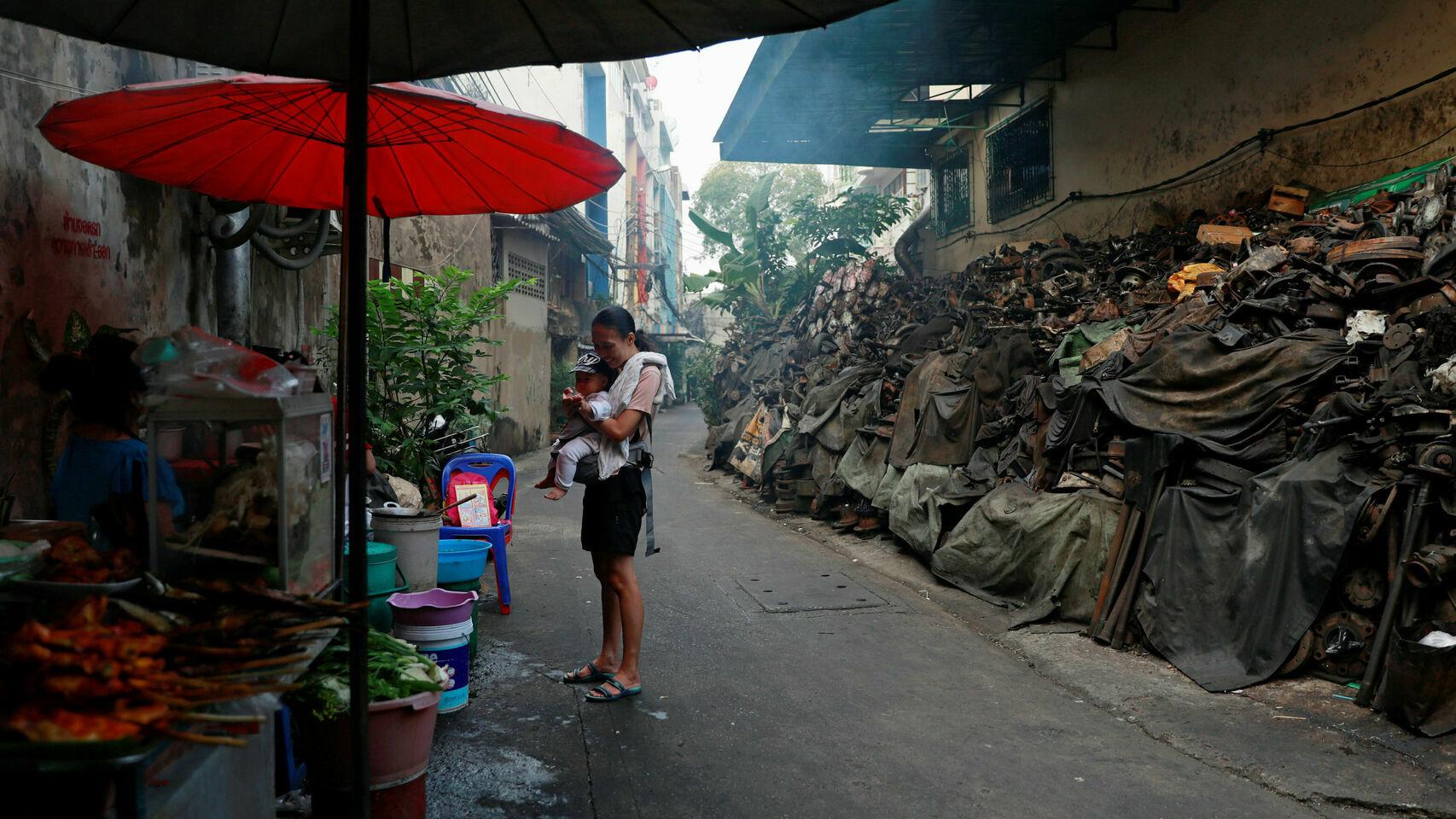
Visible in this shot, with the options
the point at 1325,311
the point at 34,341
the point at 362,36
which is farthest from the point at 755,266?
the point at 362,36

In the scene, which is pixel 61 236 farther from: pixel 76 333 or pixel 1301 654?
pixel 1301 654

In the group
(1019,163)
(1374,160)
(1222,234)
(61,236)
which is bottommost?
(61,236)

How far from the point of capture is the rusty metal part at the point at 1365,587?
487 centimetres

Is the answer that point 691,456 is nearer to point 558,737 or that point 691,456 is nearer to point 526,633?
point 526,633

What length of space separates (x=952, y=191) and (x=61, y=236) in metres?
15.3

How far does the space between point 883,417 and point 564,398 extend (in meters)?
6.50

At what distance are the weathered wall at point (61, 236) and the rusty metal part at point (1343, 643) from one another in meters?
6.26

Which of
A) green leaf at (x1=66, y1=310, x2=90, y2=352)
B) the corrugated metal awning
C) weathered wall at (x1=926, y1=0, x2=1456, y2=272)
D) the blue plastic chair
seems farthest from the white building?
green leaf at (x1=66, y1=310, x2=90, y2=352)

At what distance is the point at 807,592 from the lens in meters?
7.54

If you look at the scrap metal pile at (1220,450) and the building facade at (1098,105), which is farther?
the building facade at (1098,105)

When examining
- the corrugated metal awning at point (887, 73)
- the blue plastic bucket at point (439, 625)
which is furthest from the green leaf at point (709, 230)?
the blue plastic bucket at point (439, 625)

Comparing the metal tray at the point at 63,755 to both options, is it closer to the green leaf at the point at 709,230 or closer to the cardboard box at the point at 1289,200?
the cardboard box at the point at 1289,200

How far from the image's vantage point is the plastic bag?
2316 mm

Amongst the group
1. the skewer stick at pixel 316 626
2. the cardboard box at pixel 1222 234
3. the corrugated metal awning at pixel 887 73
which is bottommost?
the skewer stick at pixel 316 626
